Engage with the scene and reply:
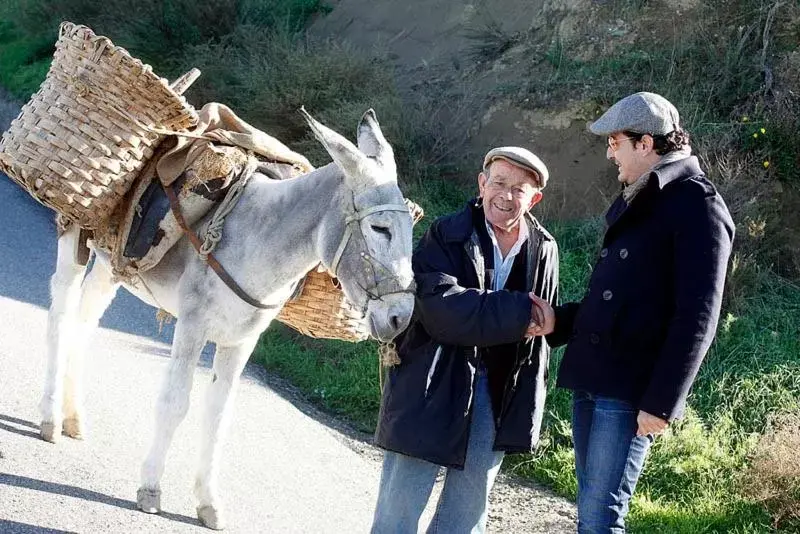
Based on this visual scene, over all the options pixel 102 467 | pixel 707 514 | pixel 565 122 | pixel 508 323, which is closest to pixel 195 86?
pixel 565 122

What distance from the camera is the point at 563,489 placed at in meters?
6.84

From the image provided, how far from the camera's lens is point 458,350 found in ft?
13.7

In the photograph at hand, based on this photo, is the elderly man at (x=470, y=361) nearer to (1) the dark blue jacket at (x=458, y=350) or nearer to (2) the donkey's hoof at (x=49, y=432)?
(1) the dark blue jacket at (x=458, y=350)

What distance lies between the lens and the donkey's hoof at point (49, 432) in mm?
6043

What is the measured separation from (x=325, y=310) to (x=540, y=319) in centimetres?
164

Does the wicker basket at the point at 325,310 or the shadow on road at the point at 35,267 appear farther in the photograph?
the shadow on road at the point at 35,267

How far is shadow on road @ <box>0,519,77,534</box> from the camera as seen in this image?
4.79 metres

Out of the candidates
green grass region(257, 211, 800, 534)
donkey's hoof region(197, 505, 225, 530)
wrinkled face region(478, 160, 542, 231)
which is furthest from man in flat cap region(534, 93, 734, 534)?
green grass region(257, 211, 800, 534)

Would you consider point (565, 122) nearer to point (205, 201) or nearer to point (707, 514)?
point (707, 514)

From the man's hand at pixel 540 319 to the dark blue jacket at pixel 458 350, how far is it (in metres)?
0.05

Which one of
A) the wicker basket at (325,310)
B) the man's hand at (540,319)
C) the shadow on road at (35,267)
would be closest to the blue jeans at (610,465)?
the man's hand at (540,319)

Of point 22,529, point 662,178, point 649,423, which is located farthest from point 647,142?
point 22,529

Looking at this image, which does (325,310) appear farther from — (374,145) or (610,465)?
(610,465)

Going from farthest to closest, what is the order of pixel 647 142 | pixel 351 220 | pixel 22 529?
pixel 22 529 < pixel 351 220 < pixel 647 142
